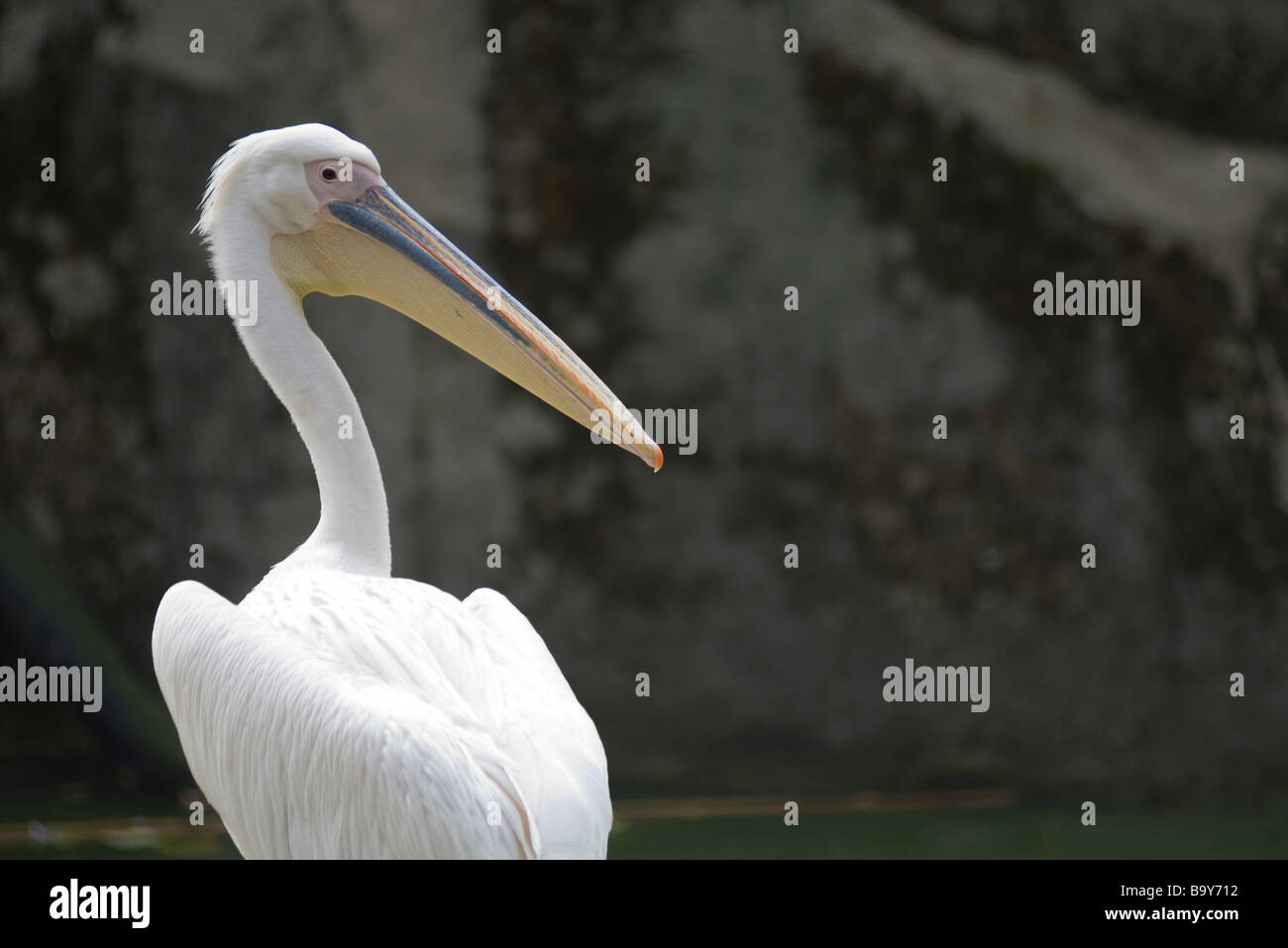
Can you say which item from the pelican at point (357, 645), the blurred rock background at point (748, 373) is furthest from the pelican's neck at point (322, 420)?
the blurred rock background at point (748, 373)

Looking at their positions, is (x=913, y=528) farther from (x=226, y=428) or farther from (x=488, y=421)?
(x=226, y=428)

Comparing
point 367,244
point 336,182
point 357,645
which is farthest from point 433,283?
point 357,645

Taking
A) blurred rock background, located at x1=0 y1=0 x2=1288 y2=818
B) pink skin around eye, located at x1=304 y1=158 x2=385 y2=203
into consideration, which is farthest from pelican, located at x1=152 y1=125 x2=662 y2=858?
blurred rock background, located at x1=0 y1=0 x2=1288 y2=818

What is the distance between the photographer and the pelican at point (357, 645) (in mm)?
2375

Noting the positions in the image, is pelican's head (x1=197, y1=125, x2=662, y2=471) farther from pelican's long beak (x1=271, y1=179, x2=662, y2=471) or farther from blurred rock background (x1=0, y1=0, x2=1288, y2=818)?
blurred rock background (x1=0, y1=0, x2=1288, y2=818)

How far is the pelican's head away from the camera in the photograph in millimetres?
3025

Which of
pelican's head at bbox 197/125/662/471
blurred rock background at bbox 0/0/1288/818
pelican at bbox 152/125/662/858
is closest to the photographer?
pelican at bbox 152/125/662/858

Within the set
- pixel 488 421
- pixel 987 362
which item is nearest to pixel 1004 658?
pixel 987 362

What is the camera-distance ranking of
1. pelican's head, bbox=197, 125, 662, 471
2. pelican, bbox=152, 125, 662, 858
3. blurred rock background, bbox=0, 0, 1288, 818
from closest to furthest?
pelican, bbox=152, 125, 662, 858 → pelican's head, bbox=197, 125, 662, 471 → blurred rock background, bbox=0, 0, 1288, 818

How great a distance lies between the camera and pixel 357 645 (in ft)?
8.53

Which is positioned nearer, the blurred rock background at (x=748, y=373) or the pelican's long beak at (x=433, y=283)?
the pelican's long beak at (x=433, y=283)

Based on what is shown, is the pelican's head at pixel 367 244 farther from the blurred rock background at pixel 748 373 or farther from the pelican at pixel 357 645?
the blurred rock background at pixel 748 373

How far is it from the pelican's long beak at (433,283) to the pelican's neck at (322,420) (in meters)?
0.11

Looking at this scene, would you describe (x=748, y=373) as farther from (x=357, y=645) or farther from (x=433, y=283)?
(x=357, y=645)
